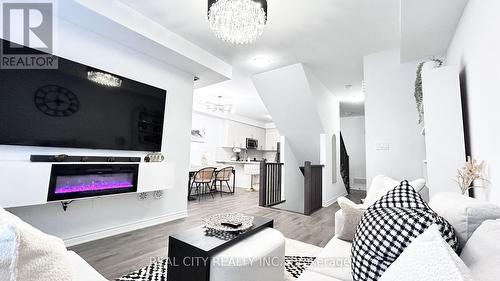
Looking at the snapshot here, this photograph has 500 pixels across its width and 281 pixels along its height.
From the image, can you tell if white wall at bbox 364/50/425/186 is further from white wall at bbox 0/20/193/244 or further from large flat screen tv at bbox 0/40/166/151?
large flat screen tv at bbox 0/40/166/151

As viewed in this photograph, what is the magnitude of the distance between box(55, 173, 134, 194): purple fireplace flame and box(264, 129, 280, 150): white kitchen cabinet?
687 cm

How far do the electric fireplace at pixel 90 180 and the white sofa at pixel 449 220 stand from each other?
2.30 m

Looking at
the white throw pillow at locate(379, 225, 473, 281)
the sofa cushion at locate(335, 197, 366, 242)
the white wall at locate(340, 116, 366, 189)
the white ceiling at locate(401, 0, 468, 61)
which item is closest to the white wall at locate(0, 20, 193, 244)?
the sofa cushion at locate(335, 197, 366, 242)

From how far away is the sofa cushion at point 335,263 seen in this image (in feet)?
3.73

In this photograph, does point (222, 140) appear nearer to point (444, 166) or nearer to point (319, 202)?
point (319, 202)

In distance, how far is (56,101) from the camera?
7.16 feet

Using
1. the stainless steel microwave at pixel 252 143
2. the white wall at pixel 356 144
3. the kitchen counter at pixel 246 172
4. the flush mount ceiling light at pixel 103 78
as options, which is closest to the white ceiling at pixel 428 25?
the flush mount ceiling light at pixel 103 78

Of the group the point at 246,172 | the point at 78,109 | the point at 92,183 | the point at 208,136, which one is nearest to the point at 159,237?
the point at 92,183

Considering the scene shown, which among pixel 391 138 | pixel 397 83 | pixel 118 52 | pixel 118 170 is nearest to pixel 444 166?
pixel 391 138

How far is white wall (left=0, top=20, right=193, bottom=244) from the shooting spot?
7.24 feet

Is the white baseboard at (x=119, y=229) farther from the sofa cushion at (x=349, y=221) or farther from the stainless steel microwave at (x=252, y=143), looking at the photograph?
the stainless steel microwave at (x=252, y=143)

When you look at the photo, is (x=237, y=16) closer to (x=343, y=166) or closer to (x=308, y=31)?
(x=308, y=31)

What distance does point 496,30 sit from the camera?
135 cm

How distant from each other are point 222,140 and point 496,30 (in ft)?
21.4
